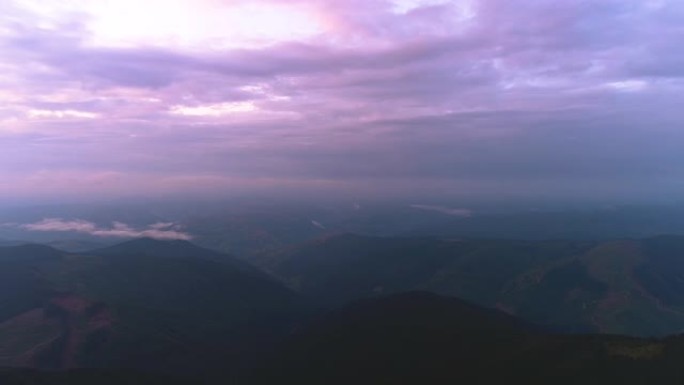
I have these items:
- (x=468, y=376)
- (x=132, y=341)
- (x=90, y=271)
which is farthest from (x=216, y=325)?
(x=468, y=376)

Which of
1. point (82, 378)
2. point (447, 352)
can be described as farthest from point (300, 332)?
point (82, 378)

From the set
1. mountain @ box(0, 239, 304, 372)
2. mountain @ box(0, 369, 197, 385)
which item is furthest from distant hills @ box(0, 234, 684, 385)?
mountain @ box(0, 239, 304, 372)

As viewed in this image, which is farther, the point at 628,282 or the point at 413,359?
the point at 628,282

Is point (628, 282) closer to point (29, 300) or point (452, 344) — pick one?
point (452, 344)

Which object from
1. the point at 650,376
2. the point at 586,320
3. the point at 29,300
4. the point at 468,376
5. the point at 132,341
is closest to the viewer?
the point at 650,376

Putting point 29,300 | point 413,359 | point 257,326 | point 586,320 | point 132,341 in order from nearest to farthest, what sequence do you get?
1. point 413,359
2. point 132,341
3. point 29,300
4. point 257,326
5. point 586,320

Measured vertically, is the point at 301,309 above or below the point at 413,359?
below
